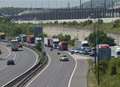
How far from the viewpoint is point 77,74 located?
6744cm

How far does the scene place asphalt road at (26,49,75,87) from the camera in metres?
55.7

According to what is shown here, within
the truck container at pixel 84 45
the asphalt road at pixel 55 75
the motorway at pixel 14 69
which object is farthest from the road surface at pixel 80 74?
the truck container at pixel 84 45

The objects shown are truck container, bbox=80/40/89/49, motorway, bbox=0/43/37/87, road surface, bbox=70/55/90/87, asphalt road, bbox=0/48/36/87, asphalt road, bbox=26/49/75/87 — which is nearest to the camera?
asphalt road, bbox=26/49/75/87

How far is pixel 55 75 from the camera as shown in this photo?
67125 millimetres

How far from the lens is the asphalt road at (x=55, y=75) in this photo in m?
55.7

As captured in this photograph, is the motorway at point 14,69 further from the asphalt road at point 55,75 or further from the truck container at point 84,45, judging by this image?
the truck container at point 84,45

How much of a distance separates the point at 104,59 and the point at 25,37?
8155 centimetres

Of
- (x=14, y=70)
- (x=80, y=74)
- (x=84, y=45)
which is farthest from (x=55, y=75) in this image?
(x=84, y=45)

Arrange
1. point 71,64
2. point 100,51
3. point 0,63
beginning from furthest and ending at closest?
point 0,63 → point 71,64 → point 100,51

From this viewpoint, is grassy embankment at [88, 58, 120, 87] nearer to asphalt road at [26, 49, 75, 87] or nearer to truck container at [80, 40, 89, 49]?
asphalt road at [26, 49, 75, 87]

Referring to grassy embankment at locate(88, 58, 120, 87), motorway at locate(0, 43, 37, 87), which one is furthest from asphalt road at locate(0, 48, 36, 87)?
grassy embankment at locate(88, 58, 120, 87)

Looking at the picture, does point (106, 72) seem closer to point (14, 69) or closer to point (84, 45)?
point (14, 69)

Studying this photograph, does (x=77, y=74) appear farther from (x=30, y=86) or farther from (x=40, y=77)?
(x=30, y=86)

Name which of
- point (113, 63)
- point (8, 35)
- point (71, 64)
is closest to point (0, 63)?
point (71, 64)
